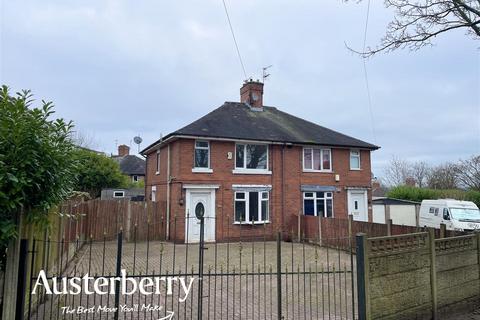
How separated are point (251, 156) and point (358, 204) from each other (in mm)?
7230

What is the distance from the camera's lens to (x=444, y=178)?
138ft

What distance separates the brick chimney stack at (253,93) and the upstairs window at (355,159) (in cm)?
652

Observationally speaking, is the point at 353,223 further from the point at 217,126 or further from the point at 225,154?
the point at 217,126

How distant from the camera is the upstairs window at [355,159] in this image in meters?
21.2

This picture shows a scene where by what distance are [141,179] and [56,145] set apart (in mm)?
38624

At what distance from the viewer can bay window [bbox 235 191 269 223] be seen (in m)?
18.3

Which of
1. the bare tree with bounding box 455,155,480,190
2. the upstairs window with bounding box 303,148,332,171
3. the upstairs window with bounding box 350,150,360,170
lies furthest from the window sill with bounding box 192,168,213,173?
the bare tree with bounding box 455,155,480,190

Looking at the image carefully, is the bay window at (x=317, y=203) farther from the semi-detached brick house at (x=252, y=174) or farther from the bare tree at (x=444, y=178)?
the bare tree at (x=444, y=178)

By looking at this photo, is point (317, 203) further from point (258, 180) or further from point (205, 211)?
point (205, 211)

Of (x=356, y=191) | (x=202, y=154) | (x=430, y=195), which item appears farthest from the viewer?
(x=430, y=195)

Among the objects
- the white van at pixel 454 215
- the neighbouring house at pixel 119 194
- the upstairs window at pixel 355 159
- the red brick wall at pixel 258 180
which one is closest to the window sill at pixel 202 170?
the red brick wall at pixel 258 180

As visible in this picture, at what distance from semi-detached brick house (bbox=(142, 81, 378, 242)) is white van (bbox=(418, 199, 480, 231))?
11.3ft

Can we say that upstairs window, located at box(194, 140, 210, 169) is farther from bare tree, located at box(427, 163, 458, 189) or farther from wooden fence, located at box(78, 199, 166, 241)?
bare tree, located at box(427, 163, 458, 189)

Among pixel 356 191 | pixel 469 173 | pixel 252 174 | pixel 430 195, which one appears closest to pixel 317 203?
A: pixel 356 191
